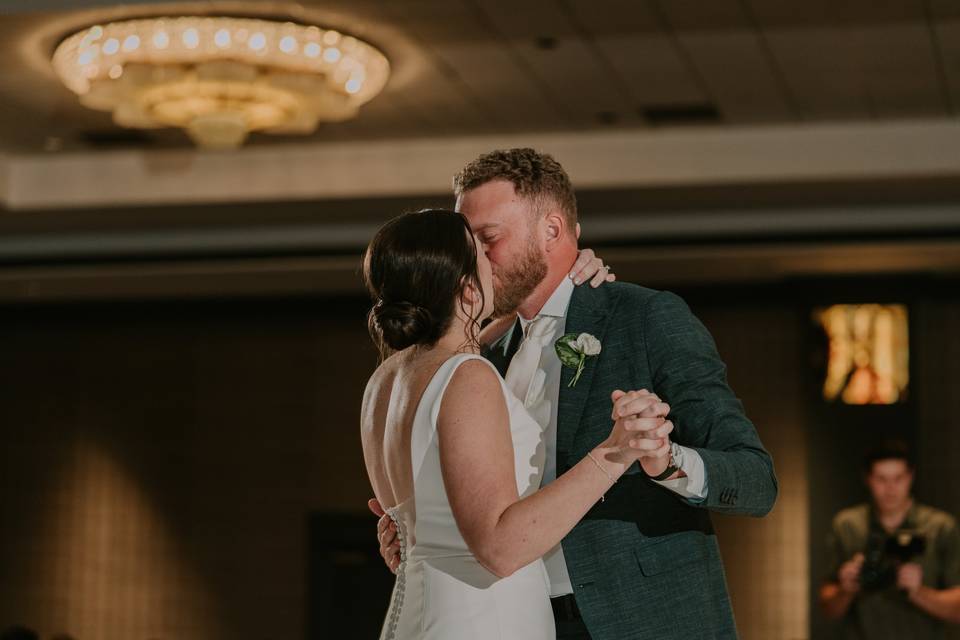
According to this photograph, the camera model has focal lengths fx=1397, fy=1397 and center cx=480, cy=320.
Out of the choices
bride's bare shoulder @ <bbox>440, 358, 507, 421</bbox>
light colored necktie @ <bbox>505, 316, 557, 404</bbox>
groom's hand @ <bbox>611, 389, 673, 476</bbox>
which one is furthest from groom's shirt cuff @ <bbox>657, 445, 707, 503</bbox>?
light colored necktie @ <bbox>505, 316, 557, 404</bbox>

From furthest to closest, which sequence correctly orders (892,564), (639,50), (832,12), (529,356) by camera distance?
(639,50) → (892,564) → (832,12) → (529,356)

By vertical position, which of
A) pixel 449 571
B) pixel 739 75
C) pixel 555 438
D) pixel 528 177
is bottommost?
pixel 449 571

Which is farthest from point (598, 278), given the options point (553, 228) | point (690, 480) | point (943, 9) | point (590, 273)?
point (943, 9)

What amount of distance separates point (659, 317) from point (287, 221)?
20.5 ft

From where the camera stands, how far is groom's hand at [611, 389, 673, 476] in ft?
6.59

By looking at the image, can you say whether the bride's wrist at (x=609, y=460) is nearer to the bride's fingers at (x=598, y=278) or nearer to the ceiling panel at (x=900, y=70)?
the bride's fingers at (x=598, y=278)

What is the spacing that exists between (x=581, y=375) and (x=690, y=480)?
1.32 ft

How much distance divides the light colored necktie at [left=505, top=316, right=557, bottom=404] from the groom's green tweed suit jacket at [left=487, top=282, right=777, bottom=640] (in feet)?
0.60

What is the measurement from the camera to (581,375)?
2.51 metres

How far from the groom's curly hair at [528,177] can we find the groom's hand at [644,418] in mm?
762

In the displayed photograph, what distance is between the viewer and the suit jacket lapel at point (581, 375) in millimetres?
2477

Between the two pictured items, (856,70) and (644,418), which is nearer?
(644,418)

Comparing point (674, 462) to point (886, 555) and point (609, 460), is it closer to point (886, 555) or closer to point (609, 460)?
point (609, 460)

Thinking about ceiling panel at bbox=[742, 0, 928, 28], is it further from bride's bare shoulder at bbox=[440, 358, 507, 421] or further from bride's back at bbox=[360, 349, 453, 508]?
bride's bare shoulder at bbox=[440, 358, 507, 421]
